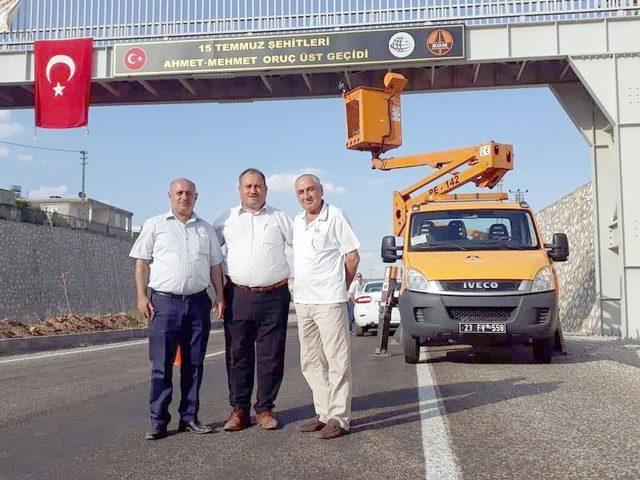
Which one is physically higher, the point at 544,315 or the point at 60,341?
the point at 544,315

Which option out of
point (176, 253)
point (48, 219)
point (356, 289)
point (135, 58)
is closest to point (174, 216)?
point (176, 253)

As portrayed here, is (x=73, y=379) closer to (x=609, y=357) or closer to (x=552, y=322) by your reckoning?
(x=552, y=322)

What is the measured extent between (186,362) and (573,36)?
1276cm

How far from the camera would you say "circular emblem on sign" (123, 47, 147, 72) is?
52.2 ft

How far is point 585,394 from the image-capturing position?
6305mm

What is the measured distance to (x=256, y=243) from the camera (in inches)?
201

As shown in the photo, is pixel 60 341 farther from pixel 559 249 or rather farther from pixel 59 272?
pixel 59 272

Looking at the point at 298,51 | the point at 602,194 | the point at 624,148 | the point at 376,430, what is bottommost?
the point at 376,430

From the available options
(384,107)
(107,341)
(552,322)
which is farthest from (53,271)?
(552,322)

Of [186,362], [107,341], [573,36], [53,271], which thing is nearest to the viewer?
[186,362]

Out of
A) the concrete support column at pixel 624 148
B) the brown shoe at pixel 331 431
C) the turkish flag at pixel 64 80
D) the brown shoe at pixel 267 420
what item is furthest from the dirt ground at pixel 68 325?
the concrete support column at pixel 624 148

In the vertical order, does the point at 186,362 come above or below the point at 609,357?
above

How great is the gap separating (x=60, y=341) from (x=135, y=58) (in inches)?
258

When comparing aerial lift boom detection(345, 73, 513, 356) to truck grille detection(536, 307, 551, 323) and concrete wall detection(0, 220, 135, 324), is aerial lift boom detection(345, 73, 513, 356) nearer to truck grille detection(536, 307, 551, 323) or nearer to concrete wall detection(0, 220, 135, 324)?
truck grille detection(536, 307, 551, 323)
